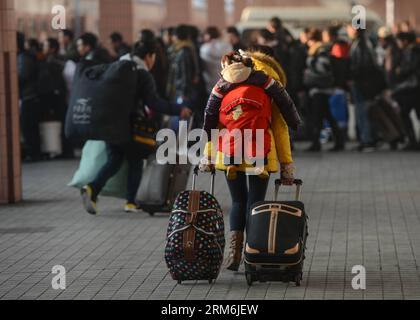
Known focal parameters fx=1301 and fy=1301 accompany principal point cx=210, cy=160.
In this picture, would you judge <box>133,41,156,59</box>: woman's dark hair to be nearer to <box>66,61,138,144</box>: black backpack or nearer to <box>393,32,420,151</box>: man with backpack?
<box>66,61,138,144</box>: black backpack

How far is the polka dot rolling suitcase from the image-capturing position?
8.20 meters

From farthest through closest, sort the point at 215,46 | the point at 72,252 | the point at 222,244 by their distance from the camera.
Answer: the point at 215,46
the point at 72,252
the point at 222,244

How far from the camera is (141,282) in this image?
8.42 m

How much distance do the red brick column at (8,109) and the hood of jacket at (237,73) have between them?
16.6 ft

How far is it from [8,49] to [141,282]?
533 centimetres

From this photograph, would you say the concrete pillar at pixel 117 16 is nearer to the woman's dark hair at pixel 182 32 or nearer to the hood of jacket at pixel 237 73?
the woman's dark hair at pixel 182 32

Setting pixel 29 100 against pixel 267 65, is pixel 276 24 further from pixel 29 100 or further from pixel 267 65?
pixel 267 65

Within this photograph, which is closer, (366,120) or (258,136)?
(258,136)

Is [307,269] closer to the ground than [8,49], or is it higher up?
closer to the ground

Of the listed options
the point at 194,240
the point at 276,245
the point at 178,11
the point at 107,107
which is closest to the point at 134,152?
the point at 107,107

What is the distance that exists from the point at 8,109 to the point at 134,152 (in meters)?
1.82

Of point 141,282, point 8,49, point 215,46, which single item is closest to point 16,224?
point 8,49

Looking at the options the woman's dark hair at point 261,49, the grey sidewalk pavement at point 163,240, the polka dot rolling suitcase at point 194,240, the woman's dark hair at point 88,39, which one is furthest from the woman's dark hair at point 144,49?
the polka dot rolling suitcase at point 194,240
